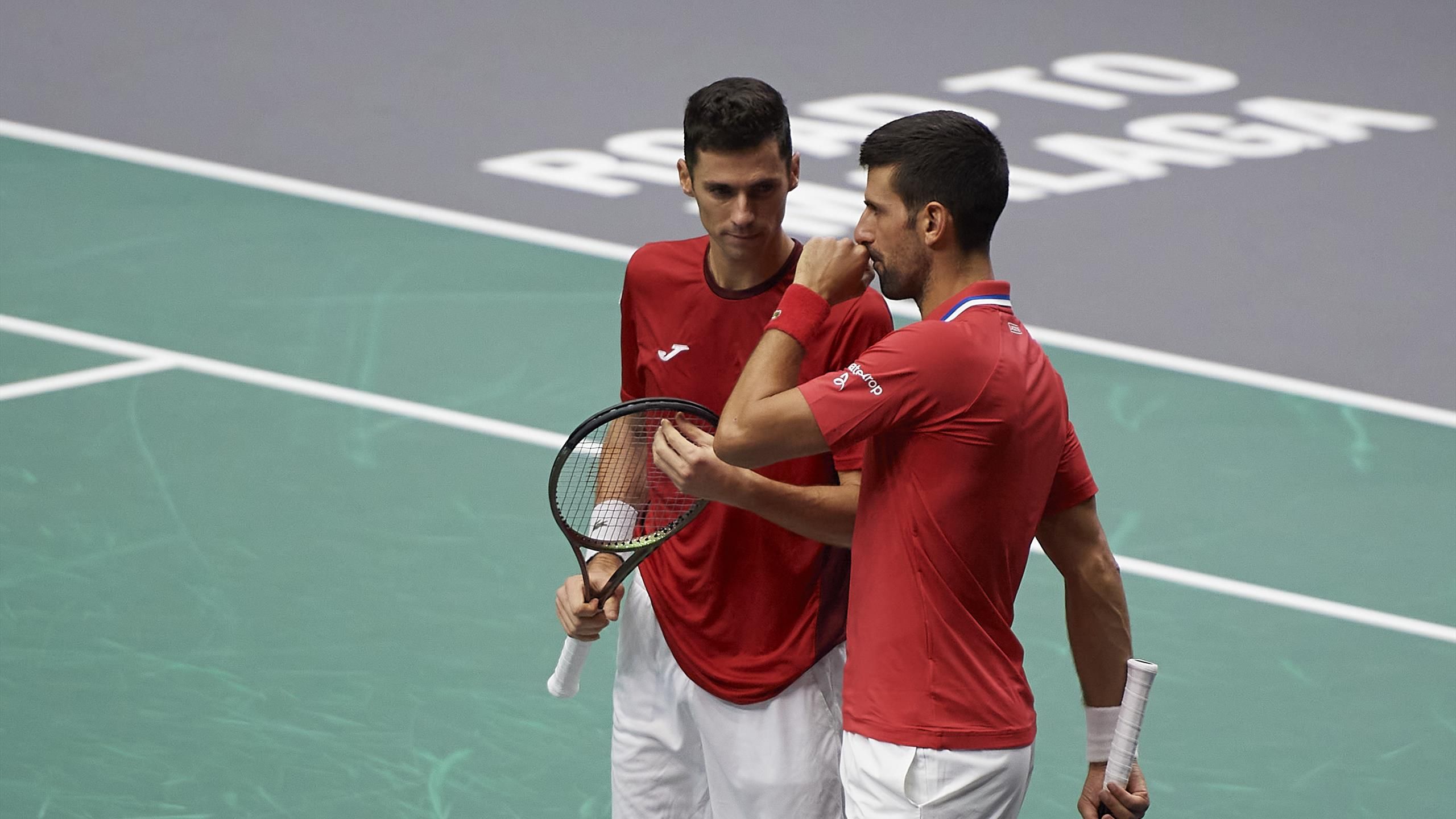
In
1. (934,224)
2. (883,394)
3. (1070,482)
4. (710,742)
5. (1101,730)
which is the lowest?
(710,742)

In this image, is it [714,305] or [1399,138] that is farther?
[1399,138]

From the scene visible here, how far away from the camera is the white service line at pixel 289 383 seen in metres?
8.37

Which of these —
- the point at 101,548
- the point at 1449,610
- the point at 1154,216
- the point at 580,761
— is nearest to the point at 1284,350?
the point at 1154,216

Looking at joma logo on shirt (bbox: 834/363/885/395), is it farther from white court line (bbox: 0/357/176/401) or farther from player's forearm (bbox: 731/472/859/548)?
white court line (bbox: 0/357/176/401)

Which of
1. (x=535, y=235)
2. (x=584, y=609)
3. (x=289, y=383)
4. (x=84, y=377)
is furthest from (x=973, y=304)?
(x=535, y=235)

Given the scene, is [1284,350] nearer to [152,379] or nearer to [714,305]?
[152,379]

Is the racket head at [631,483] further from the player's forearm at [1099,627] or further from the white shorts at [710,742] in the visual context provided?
the player's forearm at [1099,627]

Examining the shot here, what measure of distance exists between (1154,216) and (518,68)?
4828 mm

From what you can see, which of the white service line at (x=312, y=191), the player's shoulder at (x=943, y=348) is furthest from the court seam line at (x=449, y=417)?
the player's shoulder at (x=943, y=348)

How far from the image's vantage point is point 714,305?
429 centimetres

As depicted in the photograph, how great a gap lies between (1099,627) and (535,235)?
7.35m

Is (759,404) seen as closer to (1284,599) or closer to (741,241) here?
(741,241)

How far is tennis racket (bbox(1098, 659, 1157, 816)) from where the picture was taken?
3.78 metres

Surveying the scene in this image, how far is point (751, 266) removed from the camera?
4.26 m
